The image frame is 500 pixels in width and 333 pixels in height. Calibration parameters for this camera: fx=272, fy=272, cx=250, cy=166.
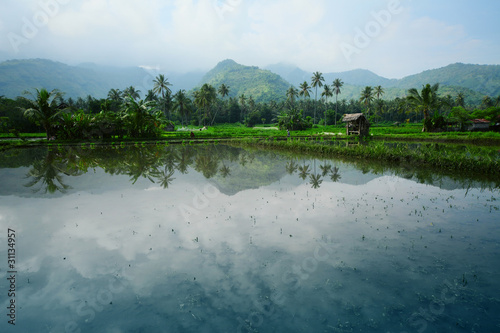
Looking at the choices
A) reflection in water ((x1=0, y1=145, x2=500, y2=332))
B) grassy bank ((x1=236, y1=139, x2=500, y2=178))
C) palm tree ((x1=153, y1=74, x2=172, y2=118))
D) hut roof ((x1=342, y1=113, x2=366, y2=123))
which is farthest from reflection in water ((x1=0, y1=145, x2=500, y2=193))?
palm tree ((x1=153, y1=74, x2=172, y2=118))

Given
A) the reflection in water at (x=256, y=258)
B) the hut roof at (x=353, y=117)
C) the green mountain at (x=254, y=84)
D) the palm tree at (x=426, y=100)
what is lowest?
the reflection in water at (x=256, y=258)

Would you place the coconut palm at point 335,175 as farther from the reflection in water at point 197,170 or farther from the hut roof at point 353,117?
the hut roof at point 353,117

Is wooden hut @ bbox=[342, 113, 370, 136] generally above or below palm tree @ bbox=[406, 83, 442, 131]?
below

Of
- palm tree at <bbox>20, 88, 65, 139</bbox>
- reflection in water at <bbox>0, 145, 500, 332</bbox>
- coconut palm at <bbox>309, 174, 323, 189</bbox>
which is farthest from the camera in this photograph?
palm tree at <bbox>20, 88, 65, 139</bbox>

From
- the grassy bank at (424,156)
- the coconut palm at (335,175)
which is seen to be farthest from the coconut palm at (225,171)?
the grassy bank at (424,156)

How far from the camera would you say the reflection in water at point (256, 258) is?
3.82m

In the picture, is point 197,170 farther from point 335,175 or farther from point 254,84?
point 254,84

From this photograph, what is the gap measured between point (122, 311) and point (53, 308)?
104cm

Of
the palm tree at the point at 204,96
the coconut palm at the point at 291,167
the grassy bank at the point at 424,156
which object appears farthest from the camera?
the palm tree at the point at 204,96

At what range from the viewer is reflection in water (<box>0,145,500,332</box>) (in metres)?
3.82

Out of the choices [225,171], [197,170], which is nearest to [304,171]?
[225,171]

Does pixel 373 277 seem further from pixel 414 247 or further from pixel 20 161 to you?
pixel 20 161

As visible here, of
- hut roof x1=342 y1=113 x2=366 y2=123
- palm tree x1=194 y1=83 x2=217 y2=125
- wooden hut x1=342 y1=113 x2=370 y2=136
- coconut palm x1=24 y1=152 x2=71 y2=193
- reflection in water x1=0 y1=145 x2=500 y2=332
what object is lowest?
reflection in water x1=0 y1=145 x2=500 y2=332

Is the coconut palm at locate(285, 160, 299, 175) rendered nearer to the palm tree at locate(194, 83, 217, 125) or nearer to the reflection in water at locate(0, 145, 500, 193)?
the reflection in water at locate(0, 145, 500, 193)
